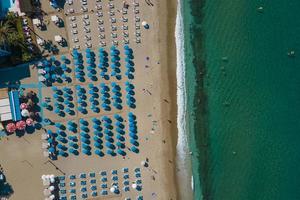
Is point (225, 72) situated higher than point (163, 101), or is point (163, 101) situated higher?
point (225, 72)

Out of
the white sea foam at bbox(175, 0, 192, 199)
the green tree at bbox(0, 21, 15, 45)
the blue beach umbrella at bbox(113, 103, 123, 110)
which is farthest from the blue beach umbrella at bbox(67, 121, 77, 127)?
the white sea foam at bbox(175, 0, 192, 199)

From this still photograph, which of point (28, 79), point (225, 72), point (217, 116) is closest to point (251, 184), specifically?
point (217, 116)

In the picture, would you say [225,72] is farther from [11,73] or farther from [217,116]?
[11,73]

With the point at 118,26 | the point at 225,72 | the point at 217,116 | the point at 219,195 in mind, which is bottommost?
the point at 219,195

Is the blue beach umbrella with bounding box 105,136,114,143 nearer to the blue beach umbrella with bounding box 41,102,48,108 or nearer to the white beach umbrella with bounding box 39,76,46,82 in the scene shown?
the blue beach umbrella with bounding box 41,102,48,108

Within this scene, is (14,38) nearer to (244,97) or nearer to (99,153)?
(99,153)

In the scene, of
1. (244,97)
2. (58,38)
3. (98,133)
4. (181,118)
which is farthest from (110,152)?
(244,97)

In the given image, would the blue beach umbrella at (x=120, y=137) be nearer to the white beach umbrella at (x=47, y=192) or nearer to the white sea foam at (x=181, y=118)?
the white sea foam at (x=181, y=118)

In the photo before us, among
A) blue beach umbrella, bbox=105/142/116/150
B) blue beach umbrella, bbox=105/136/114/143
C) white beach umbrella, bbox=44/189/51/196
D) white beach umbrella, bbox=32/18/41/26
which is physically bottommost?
white beach umbrella, bbox=44/189/51/196
